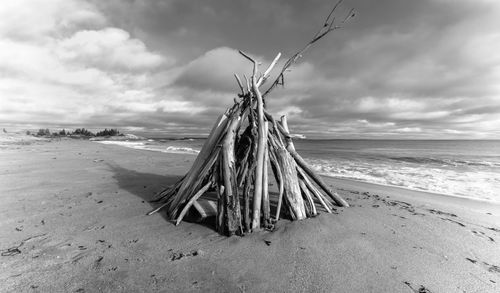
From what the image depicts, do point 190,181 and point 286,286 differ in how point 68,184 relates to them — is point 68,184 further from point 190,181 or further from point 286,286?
point 286,286

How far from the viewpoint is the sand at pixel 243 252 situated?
276cm

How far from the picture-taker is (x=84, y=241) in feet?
12.3

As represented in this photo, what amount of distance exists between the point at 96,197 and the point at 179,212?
290 centimetres

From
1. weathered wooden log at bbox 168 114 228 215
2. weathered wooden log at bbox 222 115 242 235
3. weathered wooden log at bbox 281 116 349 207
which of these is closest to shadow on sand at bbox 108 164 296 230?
weathered wooden log at bbox 168 114 228 215

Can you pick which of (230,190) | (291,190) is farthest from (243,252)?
(291,190)

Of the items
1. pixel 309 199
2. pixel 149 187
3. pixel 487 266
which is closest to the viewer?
pixel 487 266

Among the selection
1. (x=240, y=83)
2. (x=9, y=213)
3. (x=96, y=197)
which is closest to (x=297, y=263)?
(x=240, y=83)

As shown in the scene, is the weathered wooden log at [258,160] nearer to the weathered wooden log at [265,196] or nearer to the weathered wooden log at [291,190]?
the weathered wooden log at [265,196]

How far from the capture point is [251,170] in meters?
4.38

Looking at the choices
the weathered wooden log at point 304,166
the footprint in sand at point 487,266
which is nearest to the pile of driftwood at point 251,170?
the weathered wooden log at point 304,166

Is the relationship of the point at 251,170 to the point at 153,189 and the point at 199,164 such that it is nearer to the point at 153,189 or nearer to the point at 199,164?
the point at 199,164

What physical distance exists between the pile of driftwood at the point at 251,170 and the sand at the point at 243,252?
0.29m

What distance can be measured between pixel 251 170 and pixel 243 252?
1473 millimetres

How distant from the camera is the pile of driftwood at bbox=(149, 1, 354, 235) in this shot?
3988mm
